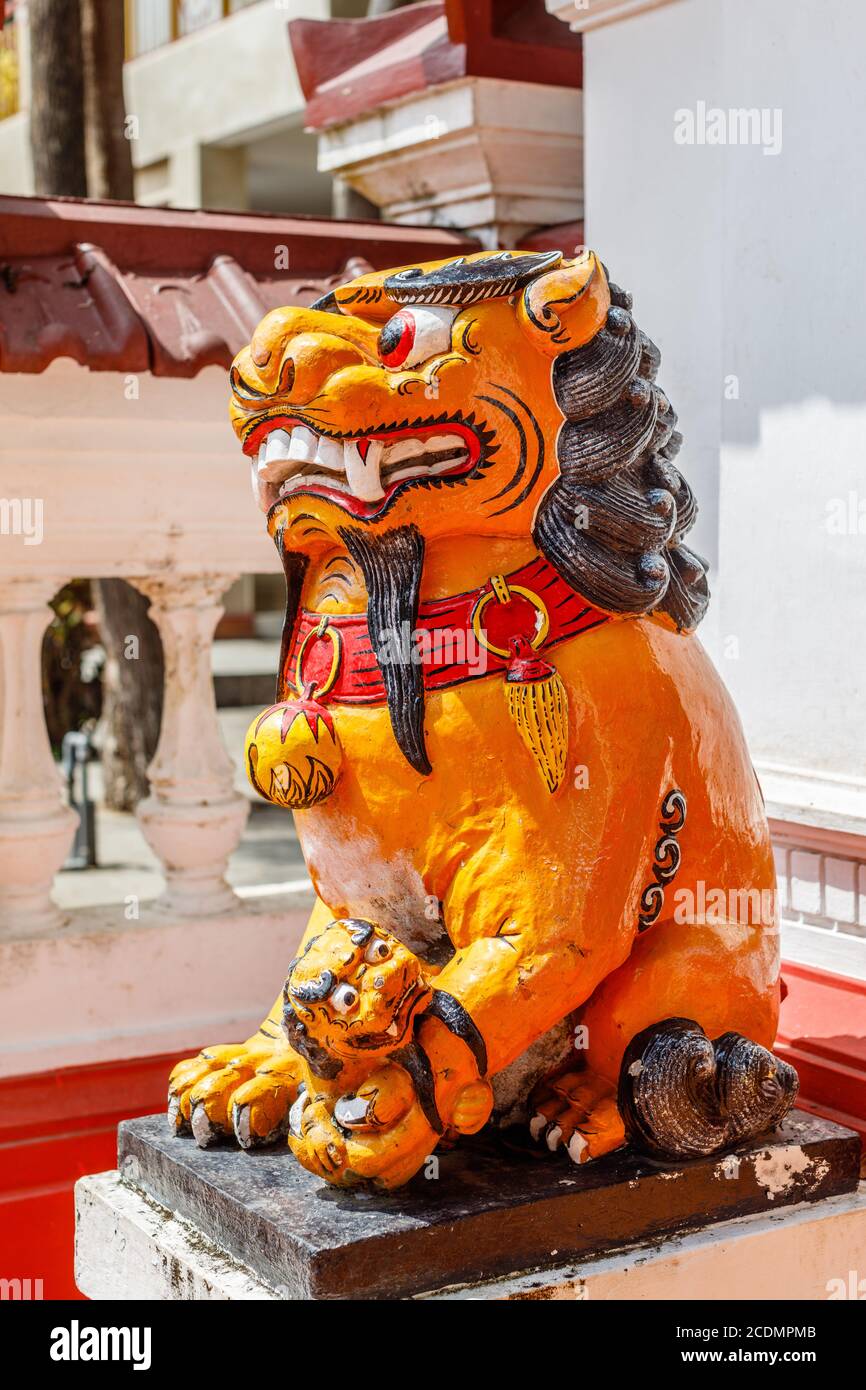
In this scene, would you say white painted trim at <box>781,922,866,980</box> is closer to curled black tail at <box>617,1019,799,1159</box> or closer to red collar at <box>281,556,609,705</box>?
curled black tail at <box>617,1019,799,1159</box>

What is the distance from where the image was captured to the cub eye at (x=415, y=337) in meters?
1.81

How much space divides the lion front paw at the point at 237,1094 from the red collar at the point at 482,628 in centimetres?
47

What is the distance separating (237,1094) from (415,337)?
913 millimetres

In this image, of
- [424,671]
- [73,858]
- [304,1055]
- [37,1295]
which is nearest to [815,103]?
[424,671]

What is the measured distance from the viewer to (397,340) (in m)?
1.81

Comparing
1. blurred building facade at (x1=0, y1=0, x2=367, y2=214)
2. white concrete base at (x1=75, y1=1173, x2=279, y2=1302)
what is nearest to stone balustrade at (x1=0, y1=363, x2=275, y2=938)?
white concrete base at (x1=75, y1=1173, x2=279, y2=1302)

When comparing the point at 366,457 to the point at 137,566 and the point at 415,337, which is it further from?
the point at 137,566

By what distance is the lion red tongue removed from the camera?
181cm

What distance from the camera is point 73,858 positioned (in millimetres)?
7895

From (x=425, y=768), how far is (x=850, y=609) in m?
0.89

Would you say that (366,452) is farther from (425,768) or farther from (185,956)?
(185,956)

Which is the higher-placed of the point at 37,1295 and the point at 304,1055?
the point at 304,1055
